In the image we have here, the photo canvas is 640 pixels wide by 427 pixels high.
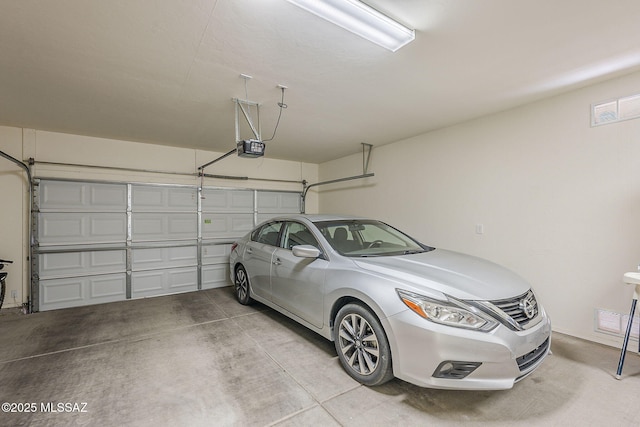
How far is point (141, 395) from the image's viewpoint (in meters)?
2.03

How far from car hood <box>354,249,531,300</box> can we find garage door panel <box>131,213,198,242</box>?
399cm

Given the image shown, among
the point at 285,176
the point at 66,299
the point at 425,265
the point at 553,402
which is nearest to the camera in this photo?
the point at 553,402

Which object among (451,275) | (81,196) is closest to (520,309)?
(451,275)

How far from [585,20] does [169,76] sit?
3352mm

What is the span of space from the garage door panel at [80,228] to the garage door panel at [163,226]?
187 mm

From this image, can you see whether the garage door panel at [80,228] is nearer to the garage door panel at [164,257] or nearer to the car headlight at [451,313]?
the garage door panel at [164,257]

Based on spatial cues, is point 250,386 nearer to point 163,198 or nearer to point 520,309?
point 520,309

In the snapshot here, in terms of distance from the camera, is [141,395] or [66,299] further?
[66,299]

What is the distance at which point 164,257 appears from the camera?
4973 mm

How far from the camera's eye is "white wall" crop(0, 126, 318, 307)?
3945 mm

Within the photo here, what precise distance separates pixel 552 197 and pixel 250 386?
3682 mm

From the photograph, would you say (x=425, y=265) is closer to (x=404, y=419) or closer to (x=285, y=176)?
(x=404, y=419)

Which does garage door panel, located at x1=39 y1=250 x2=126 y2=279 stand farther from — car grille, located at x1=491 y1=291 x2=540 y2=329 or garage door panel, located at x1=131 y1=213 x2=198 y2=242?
car grille, located at x1=491 y1=291 x2=540 y2=329

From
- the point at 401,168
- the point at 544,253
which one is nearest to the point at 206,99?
the point at 401,168
